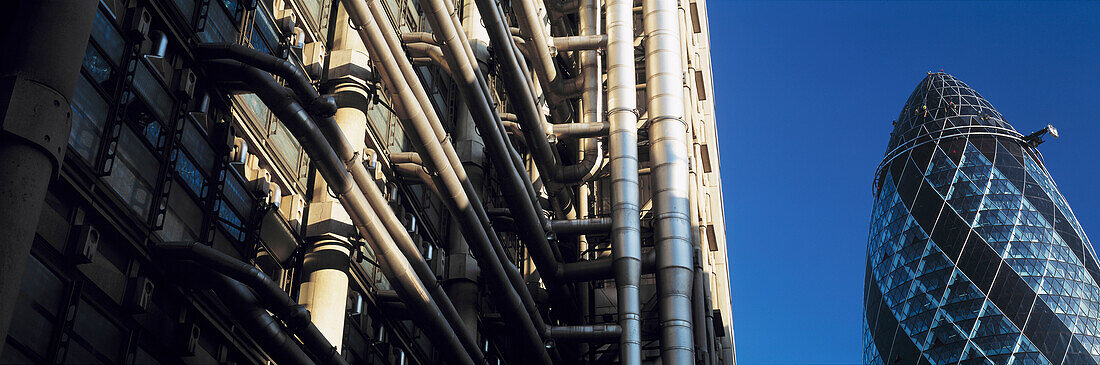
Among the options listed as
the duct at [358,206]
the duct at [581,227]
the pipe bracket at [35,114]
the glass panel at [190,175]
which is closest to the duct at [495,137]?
the duct at [581,227]

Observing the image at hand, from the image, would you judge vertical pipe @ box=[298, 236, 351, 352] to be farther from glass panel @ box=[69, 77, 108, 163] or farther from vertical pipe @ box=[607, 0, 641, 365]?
vertical pipe @ box=[607, 0, 641, 365]

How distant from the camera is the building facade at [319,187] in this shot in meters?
14.0

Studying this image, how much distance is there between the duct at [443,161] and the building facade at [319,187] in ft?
0.23

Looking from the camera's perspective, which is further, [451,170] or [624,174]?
[624,174]

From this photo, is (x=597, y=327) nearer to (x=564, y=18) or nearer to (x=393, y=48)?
(x=393, y=48)

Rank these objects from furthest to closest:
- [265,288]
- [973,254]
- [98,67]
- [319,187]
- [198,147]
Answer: [973,254]
[319,187]
[198,147]
[265,288]
[98,67]

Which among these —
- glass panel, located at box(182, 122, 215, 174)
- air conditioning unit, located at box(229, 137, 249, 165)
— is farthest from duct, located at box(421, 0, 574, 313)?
glass panel, located at box(182, 122, 215, 174)

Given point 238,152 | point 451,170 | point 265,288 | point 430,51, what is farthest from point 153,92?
point 430,51

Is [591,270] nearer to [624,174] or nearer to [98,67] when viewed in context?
[624,174]

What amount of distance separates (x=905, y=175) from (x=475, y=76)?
125258mm

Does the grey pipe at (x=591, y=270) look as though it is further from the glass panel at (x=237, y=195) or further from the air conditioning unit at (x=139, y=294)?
the air conditioning unit at (x=139, y=294)

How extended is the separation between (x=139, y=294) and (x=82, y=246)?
147 centimetres

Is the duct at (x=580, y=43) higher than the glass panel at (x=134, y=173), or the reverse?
the duct at (x=580, y=43)

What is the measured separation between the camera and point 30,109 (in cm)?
1237
